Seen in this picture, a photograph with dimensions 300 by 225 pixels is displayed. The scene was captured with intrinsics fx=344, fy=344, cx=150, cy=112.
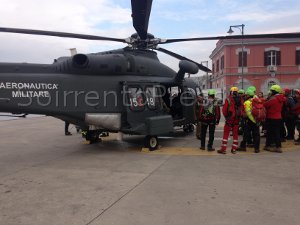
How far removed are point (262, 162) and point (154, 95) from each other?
139 inches

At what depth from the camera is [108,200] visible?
196 inches

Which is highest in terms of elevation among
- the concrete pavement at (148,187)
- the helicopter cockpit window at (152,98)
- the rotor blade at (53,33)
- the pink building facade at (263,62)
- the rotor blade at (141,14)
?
the pink building facade at (263,62)

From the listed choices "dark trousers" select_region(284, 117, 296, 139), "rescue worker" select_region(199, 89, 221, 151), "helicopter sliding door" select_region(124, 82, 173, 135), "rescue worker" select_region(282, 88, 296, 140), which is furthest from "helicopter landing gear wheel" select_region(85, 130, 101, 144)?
"dark trousers" select_region(284, 117, 296, 139)

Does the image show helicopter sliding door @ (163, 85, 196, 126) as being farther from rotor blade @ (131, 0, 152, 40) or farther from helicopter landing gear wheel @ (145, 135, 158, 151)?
rotor blade @ (131, 0, 152, 40)

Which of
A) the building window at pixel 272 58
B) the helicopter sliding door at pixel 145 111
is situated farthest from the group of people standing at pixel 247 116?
the building window at pixel 272 58

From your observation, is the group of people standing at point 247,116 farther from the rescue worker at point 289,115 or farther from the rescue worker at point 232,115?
the rescue worker at point 289,115

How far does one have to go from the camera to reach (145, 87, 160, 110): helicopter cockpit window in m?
9.41

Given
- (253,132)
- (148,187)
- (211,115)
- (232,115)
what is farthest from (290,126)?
(148,187)

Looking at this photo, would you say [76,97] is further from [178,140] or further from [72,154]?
[178,140]

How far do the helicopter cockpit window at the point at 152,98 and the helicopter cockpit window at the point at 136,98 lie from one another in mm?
187

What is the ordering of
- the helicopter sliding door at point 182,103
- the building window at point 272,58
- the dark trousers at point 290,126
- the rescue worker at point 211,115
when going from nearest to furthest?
the rescue worker at point 211,115, the dark trousers at point 290,126, the helicopter sliding door at point 182,103, the building window at point 272,58

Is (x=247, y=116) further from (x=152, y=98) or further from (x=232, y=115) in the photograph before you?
(x=152, y=98)

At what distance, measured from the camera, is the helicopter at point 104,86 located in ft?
26.1

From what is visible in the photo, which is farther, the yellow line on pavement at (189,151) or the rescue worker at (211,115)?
the rescue worker at (211,115)
